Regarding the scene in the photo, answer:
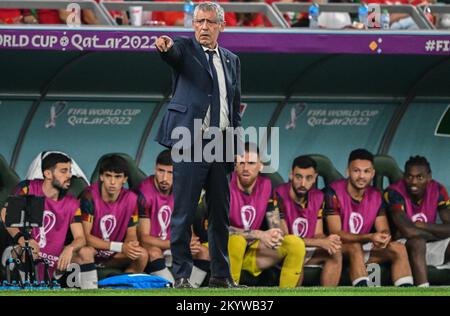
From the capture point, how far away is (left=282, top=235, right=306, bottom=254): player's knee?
13258 mm

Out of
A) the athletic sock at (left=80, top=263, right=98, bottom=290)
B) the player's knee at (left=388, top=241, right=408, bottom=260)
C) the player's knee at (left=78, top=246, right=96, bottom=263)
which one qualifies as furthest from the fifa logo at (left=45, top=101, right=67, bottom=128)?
the player's knee at (left=388, top=241, right=408, bottom=260)

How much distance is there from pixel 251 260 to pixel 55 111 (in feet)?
7.44

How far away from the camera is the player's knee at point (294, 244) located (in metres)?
13.3

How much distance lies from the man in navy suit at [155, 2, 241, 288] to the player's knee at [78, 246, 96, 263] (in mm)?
3594

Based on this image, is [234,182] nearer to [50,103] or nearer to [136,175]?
[136,175]

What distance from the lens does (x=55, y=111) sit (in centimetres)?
1348

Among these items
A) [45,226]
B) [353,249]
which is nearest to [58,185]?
[45,226]

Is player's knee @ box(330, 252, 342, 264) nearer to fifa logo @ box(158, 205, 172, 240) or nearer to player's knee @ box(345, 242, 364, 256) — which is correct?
player's knee @ box(345, 242, 364, 256)

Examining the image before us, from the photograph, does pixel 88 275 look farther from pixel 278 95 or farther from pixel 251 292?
pixel 251 292

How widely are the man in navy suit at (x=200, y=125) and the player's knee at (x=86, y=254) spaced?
11.8 feet

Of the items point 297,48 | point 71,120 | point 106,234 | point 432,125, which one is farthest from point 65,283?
point 432,125

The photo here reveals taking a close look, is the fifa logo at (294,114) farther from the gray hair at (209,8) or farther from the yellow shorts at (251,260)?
the gray hair at (209,8)

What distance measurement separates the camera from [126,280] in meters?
10.9

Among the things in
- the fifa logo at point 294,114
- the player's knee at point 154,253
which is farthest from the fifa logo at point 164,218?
the fifa logo at point 294,114
